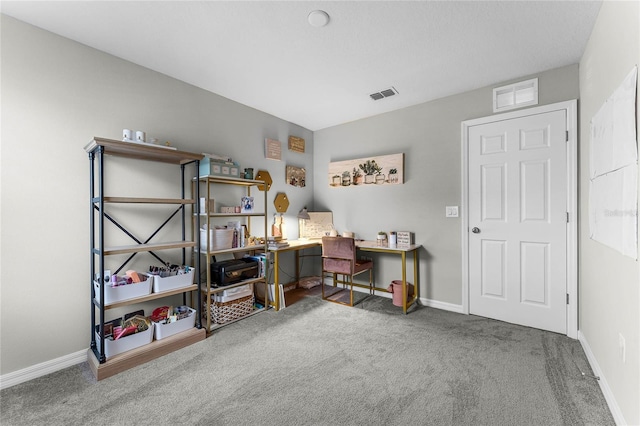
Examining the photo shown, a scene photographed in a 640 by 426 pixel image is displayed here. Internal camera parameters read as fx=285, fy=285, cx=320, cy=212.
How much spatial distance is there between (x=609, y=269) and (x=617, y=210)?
0.44m

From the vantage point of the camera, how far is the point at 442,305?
3.28m

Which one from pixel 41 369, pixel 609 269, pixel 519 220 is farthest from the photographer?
pixel 519 220

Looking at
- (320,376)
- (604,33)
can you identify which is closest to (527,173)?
(604,33)

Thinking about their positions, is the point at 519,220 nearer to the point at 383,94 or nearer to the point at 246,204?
the point at 383,94

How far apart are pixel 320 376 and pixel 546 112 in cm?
303

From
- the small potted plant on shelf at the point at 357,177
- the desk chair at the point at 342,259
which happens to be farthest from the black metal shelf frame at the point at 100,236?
the small potted plant on shelf at the point at 357,177

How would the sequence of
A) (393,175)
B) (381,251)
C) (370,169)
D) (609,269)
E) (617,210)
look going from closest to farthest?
(617,210), (609,269), (381,251), (393,175), (370,169)

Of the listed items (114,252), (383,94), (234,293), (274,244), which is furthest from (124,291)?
(383,94)

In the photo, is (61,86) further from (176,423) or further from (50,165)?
(176,423)

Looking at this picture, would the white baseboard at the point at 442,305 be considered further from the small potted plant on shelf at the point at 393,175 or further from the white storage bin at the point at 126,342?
the white storage bin at the point at 126,342

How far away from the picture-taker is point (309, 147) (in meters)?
4.46

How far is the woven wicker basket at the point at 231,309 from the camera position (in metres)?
2.83

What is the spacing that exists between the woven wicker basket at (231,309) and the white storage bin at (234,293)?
3cm

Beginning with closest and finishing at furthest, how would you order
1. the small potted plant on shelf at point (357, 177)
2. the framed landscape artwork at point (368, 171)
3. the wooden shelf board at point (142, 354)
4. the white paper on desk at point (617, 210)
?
the white paper on desk at point (617, 210)
the wooden shelf board at point (142, 354)
the framed landscape artwork at point (368, 171)
the small potted plant on shelf at point (357, 177)
